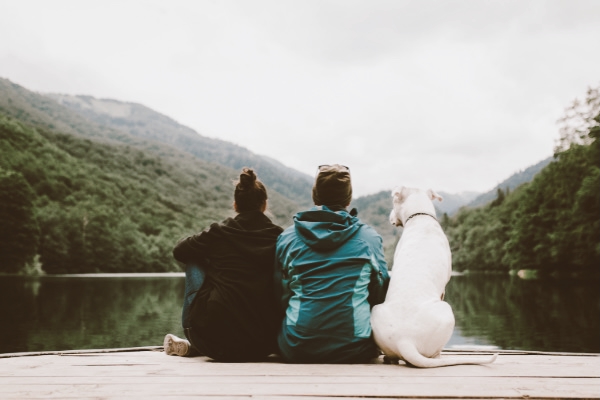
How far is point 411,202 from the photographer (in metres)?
4.37

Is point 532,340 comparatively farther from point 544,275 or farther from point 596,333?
point 544,275

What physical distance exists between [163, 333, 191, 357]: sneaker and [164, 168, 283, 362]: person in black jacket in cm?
25

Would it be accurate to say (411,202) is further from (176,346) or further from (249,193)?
(176,346)

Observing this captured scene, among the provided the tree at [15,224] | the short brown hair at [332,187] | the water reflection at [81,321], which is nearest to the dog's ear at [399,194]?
the short brown hair at [332,187]

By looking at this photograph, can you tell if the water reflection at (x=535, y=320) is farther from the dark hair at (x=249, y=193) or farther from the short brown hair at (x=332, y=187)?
the dark hair at (x=249, y=193)

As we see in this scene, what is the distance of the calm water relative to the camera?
1852 centimetres

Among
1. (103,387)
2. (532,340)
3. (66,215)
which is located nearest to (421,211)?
(103,387)

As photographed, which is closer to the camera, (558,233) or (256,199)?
(256,199)

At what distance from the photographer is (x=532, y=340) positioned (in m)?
18.8

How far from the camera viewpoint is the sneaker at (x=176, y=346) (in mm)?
4523

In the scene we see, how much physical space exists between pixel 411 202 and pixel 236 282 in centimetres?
159

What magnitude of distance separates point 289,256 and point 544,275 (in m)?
60.0

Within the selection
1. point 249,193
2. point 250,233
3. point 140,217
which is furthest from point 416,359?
point 140,217

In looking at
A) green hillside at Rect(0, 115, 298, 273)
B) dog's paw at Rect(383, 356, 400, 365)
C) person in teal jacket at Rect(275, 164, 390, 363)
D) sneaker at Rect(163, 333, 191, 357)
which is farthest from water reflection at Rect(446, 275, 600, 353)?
green hillside at Rect(0, 115, 298, 273)
